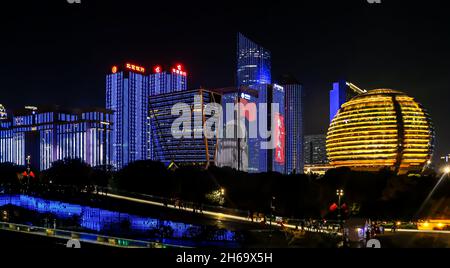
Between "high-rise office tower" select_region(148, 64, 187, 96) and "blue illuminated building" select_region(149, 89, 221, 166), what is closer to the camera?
"blue illuminated building" select_region(149, 89, 221, 166)

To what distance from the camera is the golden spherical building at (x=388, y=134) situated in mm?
102562

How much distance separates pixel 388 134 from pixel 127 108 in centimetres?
A: 11270

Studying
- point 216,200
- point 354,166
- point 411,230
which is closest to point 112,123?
point 354,166

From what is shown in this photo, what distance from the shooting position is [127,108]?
630 ft

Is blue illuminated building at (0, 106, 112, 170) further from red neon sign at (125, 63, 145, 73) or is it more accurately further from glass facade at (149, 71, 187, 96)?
red neon sign at (125, 63, 145, 73)

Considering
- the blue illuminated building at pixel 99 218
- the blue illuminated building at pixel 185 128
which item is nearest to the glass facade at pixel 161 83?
the blue illuminated building at pixel 185 128

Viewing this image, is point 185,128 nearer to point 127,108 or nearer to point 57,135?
point 127,108

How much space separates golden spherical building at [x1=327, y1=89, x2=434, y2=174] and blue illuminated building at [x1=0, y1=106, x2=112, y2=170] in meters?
98.0

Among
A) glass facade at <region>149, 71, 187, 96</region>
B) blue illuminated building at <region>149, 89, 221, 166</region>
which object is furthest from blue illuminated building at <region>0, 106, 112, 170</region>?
blue illuminated building at <region>149, 89, 221, 166</region>

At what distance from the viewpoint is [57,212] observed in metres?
54.1

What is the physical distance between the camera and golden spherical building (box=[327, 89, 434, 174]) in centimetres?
10256

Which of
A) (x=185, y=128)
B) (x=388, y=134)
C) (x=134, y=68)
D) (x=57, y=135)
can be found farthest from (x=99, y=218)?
(x=134, y=68)
